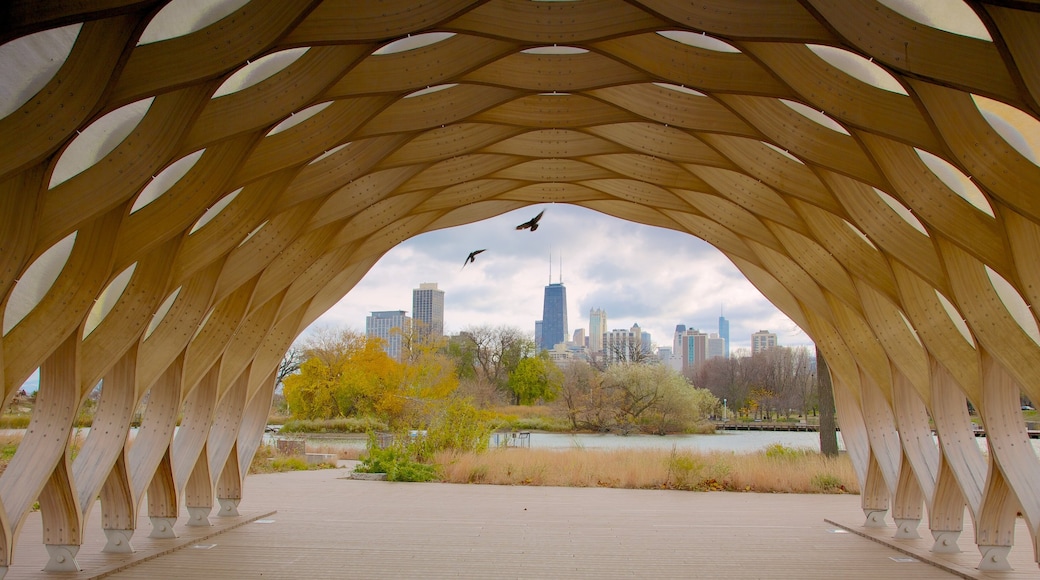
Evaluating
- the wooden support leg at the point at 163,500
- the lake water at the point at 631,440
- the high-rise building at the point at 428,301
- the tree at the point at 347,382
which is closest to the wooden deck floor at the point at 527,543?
the wooden support leg at the point at 163,500

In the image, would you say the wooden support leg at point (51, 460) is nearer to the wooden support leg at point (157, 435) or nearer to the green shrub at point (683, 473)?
the wooden support leg at point (157, 435)

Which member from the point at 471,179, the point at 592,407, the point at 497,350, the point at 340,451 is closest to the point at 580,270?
the point at 497,350

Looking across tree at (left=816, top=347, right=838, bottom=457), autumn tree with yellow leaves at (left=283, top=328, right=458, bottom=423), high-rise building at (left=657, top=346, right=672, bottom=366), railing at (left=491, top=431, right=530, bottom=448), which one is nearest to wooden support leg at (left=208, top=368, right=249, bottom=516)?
railing at (left=491, top=431, right=530, bottom=448)

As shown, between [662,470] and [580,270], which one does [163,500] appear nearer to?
[662,470]

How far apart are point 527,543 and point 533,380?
45616mm

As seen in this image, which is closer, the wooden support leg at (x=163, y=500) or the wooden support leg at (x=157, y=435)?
the wooden support leg at (x=157, y=435)

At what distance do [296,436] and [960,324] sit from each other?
3537cm

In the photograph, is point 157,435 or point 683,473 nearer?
point 157,435

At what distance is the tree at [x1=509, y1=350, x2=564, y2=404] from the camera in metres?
60.3

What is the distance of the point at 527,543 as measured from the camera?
1519cm

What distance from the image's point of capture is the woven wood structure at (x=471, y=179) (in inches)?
317

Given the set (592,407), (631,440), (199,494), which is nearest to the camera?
(199,494)

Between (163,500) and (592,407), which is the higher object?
(592,407)

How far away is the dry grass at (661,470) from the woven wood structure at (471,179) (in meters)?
6.15
